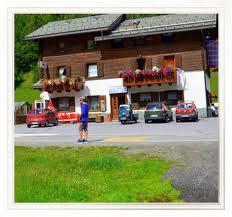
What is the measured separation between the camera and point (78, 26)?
31.8 m

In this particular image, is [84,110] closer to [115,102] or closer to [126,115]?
[126,115]

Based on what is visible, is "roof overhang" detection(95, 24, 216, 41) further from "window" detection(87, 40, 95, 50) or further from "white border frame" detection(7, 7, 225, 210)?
"white border frame" detection(7, 7, 225, 210)

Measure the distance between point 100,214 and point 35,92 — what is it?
156 ft

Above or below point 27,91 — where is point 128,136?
below

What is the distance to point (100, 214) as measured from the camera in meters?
5.24

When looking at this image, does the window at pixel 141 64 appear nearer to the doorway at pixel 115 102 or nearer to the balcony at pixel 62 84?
the doorway at pixel 115 102

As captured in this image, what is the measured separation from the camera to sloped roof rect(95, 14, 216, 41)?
91.6 ft

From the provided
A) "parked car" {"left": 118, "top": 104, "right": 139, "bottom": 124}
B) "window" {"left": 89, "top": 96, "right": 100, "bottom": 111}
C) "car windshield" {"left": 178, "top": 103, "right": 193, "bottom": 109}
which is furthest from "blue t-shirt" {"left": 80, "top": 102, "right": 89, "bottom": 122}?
"window" {"left": 89, "top": 96, "right": 100, "bottom": 111}

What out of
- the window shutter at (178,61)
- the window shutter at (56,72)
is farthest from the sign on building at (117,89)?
the window shutter at (56,72)

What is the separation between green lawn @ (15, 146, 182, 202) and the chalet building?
18623mm

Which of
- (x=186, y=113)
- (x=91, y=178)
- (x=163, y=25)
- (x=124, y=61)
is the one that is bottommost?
(x=91, y=178)

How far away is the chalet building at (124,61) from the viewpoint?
2900 cm

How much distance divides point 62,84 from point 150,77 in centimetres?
684

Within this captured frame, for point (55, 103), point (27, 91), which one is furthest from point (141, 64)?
point (27, 91)
